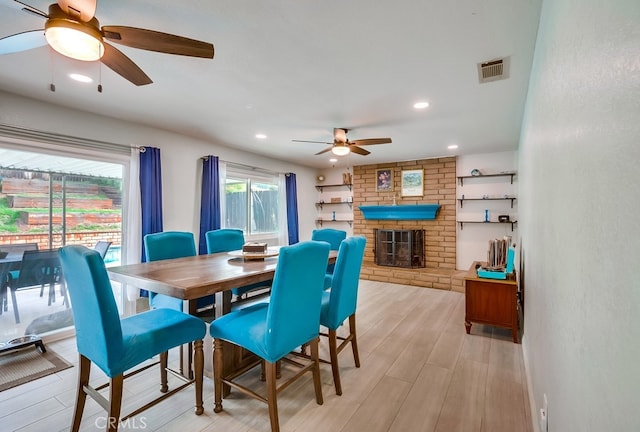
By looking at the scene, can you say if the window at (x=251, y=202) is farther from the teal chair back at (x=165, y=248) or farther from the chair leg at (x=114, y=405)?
the chair leg at (x=114, y=405)

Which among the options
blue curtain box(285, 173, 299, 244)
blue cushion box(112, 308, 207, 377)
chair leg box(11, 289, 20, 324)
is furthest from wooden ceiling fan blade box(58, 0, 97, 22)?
blue curtain box(285, 173, 299, 244)

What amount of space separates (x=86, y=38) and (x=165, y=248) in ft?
5.97

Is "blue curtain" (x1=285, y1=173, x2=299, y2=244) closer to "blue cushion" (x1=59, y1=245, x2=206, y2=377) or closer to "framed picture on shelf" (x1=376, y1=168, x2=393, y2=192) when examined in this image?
"framed picture on shelf" (x1=376, y1=168, x2=393, y2=192)

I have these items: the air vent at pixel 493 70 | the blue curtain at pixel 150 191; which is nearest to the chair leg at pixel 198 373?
the blue curtain at pixel 150 191

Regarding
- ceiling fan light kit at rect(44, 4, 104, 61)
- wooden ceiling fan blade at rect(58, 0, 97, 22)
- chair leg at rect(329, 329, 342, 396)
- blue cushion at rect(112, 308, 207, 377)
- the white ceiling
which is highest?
the white ceiling

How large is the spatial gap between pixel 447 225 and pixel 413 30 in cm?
431

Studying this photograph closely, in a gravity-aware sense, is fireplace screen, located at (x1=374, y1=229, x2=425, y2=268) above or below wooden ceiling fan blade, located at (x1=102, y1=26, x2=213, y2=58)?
below

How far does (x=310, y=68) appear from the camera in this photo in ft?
7.25

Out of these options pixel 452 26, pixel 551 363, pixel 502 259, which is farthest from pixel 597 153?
pixel 502 259

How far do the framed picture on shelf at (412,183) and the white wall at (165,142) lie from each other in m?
2.65

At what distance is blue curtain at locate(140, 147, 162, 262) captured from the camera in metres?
3.49

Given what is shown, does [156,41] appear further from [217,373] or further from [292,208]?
[292,208]

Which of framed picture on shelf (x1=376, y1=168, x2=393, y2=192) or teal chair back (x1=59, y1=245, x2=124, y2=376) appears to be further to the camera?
framed picture on shelf (x1=376, y1=168, x2=393, y2=192)

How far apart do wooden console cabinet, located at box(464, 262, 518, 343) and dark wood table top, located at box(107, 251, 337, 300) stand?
214 centimetres
